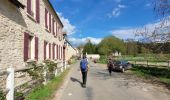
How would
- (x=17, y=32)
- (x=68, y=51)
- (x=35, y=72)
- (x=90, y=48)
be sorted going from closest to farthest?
(x=17, y=32) < (x=35, y=72) < (x=68, y=51) < (x=90, y=48)

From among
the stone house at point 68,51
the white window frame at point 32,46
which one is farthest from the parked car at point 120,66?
the white window frame at point 32,46

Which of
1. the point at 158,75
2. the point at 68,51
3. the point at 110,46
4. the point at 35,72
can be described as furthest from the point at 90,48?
the point at 35,72

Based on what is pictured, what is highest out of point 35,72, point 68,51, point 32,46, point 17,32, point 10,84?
point 68,51

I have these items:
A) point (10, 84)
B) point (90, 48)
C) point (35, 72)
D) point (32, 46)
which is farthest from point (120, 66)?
point (90, 48)

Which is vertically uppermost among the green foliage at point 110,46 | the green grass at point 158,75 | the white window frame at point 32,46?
the green foliage at point 110,46

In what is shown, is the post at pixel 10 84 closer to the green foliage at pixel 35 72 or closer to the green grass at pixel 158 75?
the green foliage at pixel 35 72

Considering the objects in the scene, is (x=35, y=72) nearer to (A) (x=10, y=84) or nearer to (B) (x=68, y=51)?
(A) (x=10, y=84)

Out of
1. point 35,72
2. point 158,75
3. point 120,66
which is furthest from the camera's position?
point 120,66

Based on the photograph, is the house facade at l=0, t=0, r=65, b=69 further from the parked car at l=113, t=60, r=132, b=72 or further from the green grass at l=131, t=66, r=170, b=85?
the parked car at l=113, t=60, r=132, b=72

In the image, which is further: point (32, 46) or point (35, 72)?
point (32, 46)

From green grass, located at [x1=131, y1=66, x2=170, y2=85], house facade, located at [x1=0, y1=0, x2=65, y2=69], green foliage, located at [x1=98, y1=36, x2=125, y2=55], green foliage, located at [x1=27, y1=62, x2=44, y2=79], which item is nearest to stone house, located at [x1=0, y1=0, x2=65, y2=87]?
house facade, located at [x1=0, y1=0, x2=65, y2=69]

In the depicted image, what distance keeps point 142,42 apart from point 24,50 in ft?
25.3

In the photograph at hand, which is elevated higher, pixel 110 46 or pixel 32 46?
pixel 110 46

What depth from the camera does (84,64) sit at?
15.5 m
